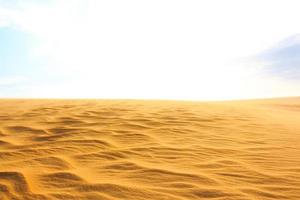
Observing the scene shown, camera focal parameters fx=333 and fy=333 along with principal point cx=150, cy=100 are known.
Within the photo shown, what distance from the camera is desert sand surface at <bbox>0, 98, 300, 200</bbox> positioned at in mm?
2721

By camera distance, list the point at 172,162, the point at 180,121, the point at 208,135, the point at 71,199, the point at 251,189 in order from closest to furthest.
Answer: the point at 71,199 < the point at 251,189 < the point at 172,162 < the point at 208,135 < the point at 180,121

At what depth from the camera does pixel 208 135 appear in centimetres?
488

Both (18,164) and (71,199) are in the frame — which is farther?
(18,164)

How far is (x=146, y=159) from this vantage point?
3.62 metres

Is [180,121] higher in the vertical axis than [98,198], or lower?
higher

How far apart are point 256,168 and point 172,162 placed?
84 cm

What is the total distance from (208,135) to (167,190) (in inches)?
90.1

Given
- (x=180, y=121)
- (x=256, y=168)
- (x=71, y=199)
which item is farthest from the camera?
(x=180, y=121)

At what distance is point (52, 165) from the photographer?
341 centimetres

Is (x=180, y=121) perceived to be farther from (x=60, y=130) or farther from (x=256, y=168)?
(x=256, y=168)

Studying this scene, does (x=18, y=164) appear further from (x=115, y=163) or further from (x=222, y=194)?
(x=222, y=194)

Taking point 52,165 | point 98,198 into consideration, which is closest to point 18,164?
point 52,165

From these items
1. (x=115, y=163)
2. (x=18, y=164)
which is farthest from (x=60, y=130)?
(x=115, y=163)

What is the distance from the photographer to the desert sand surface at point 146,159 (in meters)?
2.72
